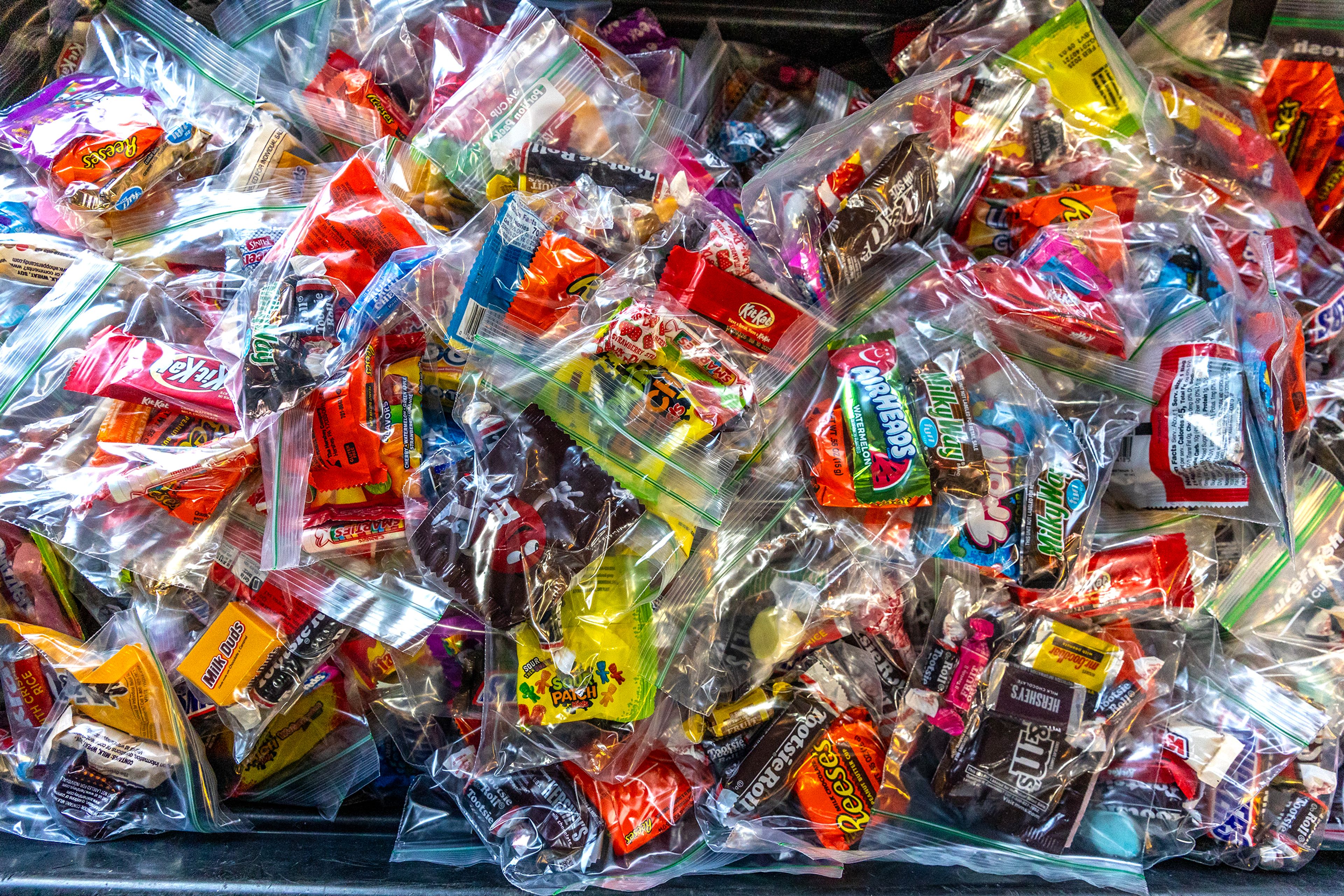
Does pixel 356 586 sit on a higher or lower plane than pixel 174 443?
lower

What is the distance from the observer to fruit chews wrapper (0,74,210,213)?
1.17 metres

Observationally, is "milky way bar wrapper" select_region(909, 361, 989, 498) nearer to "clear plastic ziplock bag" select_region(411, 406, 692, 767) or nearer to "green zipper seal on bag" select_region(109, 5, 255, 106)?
"clear plastic ziplock bag" select_region(411, 406, 692, 767)

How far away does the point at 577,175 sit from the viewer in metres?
1.20

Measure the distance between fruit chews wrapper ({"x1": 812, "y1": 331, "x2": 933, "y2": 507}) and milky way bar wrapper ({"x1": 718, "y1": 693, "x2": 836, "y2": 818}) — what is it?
13.6 inches

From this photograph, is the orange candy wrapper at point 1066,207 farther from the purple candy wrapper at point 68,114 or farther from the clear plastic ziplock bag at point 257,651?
the purple candy wrapper at point 68,114

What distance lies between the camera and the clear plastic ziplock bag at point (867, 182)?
3.81ft

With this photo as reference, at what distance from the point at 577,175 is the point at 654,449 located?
1.50 feet

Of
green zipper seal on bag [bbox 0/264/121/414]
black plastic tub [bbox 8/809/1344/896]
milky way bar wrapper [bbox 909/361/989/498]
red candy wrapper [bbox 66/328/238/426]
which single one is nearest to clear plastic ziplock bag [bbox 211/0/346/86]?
green zipper seal on bag [bbox 0/264/121/414]

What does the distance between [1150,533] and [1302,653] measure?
0.40 m

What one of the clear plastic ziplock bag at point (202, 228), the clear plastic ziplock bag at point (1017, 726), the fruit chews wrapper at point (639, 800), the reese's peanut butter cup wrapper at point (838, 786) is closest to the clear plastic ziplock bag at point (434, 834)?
the fruit chews wrapper at point (639, 800)

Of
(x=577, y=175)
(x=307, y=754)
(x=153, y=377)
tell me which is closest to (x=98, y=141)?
(x=153, y=377)

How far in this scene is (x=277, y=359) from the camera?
104 cm

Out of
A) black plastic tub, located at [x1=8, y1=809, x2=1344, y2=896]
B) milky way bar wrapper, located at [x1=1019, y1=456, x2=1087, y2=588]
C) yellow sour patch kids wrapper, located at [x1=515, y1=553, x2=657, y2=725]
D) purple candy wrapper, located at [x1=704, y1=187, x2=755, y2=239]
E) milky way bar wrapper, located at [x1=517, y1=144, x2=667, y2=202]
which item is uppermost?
milky way bar wrapper, located at [x1=517, y1=144, x2=667, y2=202]

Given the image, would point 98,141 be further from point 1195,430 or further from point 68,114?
point 1195,430
